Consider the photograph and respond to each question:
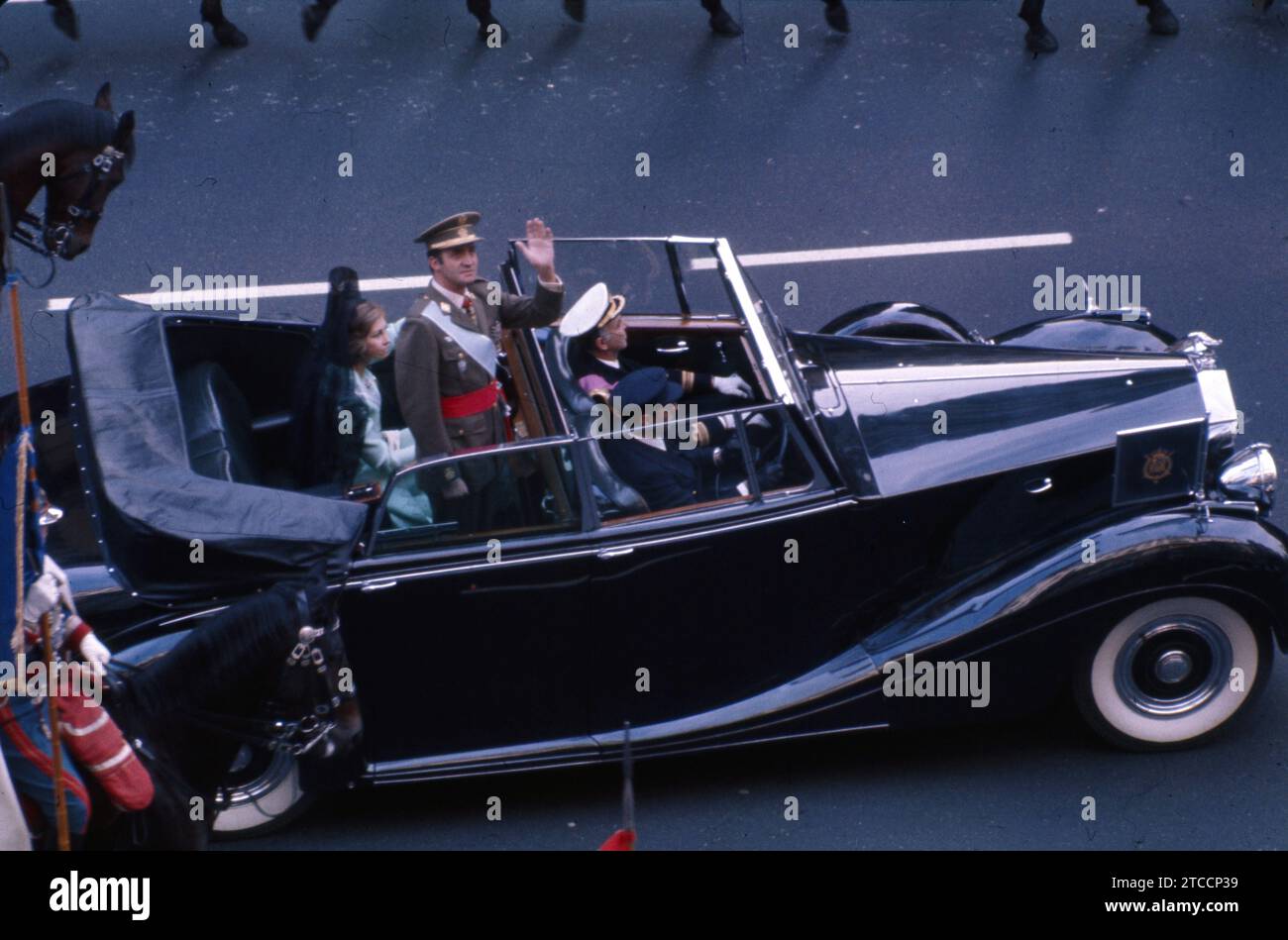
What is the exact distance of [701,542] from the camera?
612 centimetres

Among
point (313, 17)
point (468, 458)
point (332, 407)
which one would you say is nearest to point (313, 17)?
point (313, 17)

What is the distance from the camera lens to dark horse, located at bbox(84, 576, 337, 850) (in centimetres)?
513

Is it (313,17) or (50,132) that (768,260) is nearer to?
(313,17)

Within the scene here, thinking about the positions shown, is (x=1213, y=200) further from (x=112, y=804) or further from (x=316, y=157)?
(x=112, y=804)

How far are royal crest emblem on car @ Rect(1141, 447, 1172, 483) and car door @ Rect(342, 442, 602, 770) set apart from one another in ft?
7.03

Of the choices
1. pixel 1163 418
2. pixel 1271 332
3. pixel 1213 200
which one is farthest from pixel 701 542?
pixel 1213 200

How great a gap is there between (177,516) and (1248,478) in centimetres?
400

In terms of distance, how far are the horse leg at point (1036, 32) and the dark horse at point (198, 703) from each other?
7.86m

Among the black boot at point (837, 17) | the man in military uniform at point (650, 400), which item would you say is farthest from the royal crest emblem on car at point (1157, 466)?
the black boot at point (837, 17)

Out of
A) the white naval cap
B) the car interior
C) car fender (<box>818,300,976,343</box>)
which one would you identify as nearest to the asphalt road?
car fender (<box>818,300,976,343</box>)

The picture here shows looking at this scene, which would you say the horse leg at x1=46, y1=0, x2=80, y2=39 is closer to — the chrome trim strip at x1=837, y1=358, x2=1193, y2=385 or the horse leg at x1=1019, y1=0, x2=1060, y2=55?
the horse leg at x1=1019, y1=0, x2=1060, y2=55

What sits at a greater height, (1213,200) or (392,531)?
(1213,200)
